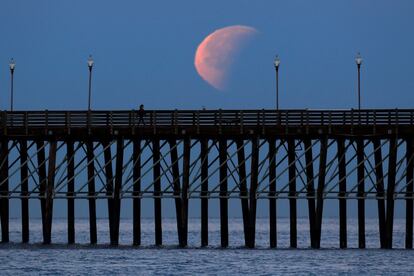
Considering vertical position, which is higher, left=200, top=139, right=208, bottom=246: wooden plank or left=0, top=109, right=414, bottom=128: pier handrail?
left=0, top=109, right=414, bottom=128: pier handrail

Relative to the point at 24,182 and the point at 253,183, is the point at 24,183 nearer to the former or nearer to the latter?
the point at 24,182

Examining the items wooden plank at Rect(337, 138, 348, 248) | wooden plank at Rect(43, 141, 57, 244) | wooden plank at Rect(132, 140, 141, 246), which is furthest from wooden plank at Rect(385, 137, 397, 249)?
wooden plank at Rect(43, 141, 57, 244)

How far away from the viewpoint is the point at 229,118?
66.8 meters

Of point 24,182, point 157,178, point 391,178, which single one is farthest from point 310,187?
point 24,182

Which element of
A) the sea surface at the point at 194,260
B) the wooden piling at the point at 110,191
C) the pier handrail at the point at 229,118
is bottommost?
the sea surface at the point at 194,260

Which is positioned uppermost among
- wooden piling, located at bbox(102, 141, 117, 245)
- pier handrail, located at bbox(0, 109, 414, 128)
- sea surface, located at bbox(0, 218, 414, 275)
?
pier handrail, located at bbox(0, 109, 414, 128)

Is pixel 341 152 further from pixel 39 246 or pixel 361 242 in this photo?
pixel 39 246

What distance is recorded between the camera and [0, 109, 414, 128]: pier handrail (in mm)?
66250

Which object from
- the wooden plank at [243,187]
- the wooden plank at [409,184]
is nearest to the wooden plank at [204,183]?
the wooden plank at [243,187]

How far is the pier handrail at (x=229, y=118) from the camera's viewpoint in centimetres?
6625

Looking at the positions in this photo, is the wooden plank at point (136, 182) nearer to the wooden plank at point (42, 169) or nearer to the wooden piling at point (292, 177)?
the wooden plank at point (42, 169)

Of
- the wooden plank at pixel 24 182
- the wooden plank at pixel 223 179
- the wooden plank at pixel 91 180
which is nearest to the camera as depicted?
the wooden plank at pixel 223 179

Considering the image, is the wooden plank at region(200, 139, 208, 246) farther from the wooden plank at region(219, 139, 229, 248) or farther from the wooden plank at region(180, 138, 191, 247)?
the wooden plank at region(180, 138, 191, 247)

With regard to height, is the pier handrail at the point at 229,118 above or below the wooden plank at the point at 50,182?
above
